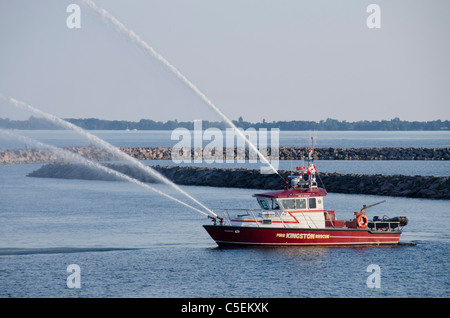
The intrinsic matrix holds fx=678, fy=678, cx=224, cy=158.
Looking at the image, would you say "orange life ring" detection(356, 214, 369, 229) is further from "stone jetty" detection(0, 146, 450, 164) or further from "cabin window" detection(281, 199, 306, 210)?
"stone jetty" detection(0, 146, 450, 164)

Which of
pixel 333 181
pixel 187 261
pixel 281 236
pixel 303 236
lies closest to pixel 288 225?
pixel 281 236

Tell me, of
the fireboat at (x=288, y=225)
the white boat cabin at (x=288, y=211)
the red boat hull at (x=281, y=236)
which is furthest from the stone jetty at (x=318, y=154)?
the white boat cabin at (x=288, y=211)

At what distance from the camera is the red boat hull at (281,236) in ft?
126

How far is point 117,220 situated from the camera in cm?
5328

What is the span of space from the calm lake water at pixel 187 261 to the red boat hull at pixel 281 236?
20.5 inches

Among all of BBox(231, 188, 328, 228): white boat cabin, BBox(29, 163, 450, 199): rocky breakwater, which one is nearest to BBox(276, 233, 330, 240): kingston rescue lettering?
BBox(231, 188, 328, 228): white boat cabin

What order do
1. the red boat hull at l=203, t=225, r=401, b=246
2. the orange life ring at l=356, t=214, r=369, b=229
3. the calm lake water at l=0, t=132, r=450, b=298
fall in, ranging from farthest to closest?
1. the orange life ring at l=356, t=214, r=369, b=229
2. the red boat hull at l=203, t=225, r=401, b=246
3. the calm lake water at l=0, t=132, r=450, b=298

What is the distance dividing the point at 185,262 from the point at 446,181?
3928cm

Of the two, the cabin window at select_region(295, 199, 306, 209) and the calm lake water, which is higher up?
the cabin window at select_region(295, 199, 306, 209)

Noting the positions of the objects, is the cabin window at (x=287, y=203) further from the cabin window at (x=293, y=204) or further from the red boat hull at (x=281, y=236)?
the red boat hull at (x=281, y=236)

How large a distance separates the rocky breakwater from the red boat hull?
93.3 feet

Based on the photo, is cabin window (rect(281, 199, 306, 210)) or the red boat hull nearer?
the red boat hull

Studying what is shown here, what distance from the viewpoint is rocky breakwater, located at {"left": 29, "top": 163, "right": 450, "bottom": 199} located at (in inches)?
2635
